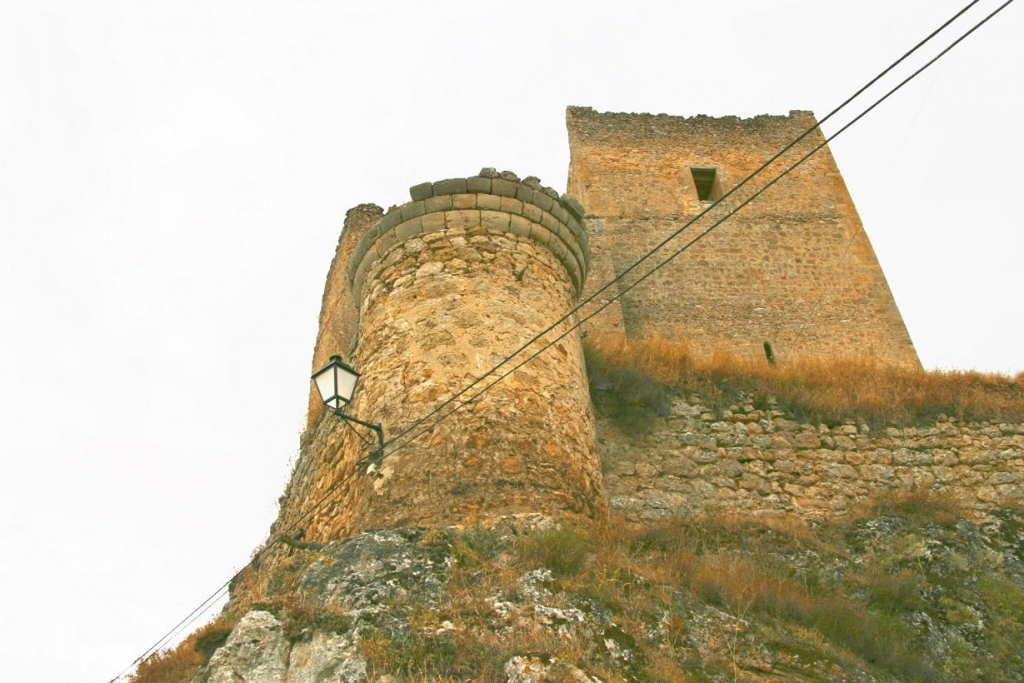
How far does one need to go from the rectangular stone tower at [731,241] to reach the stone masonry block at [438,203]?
4281 millimetres

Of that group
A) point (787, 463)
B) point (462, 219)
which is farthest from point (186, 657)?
point (787, 463)

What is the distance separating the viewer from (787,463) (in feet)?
30.7

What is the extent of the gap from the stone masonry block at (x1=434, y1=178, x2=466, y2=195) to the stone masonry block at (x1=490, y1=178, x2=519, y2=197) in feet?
0.84

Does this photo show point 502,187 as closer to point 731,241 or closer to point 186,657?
point 186,657

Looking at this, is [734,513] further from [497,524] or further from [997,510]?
[497,524]

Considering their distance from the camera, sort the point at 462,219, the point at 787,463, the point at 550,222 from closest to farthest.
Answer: the point at 462,219 < the point at 550,222 < the point at 787,463

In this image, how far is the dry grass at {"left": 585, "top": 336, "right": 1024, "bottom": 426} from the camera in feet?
32.5

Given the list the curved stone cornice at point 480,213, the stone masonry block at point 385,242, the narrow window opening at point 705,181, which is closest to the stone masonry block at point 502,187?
the curved stone cornice at point 480,213

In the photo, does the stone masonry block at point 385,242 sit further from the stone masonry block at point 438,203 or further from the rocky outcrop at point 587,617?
the rocky outcrop at point 587,617

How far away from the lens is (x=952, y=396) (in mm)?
10172

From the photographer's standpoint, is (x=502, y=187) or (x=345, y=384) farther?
(x=502, y=187)

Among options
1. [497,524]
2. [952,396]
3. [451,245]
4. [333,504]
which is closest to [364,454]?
[333,504]

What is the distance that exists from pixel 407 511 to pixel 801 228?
33.1ft

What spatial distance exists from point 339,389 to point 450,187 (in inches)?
85.8
